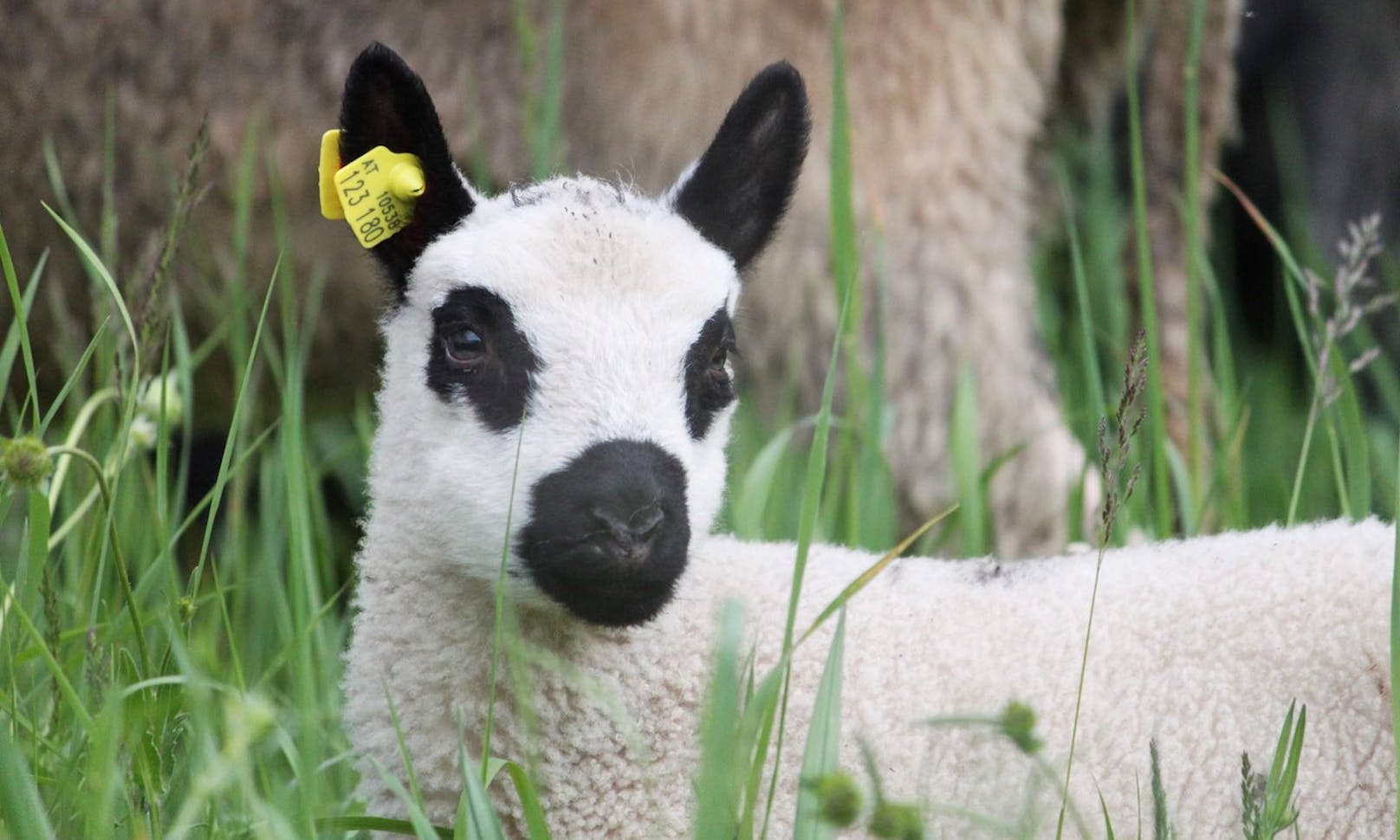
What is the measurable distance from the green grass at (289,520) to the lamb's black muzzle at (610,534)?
0.52 ft

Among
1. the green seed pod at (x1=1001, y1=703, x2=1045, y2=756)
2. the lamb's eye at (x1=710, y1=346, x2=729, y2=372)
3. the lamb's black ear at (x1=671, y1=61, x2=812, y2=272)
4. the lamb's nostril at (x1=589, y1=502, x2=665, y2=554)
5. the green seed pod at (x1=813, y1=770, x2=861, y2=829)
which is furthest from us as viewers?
the lamb's black ear at (x1=671, y1=61, x2=812, y2=272)

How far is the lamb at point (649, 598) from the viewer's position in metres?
2.01

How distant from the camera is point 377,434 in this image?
228 centimetres

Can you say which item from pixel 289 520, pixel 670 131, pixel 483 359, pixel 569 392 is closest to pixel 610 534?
pixel 569 392

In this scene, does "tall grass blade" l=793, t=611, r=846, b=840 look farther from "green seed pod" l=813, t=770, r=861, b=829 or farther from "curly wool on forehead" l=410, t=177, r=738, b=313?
"curly wool on forehead" l=410, t=177, r=738, b=313

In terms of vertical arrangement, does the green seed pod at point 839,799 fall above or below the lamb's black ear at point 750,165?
below

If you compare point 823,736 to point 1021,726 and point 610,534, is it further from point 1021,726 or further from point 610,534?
point 610,534

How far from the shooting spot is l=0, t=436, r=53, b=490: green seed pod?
5.42 ft

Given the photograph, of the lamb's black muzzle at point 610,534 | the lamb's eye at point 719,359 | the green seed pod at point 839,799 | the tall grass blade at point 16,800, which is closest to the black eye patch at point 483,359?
the lamb's black muzzle at point 610,534

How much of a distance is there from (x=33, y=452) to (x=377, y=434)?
2.15ft

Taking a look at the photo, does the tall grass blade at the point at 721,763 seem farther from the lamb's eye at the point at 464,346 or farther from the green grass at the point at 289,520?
the lamb's eye at the point at 464,346

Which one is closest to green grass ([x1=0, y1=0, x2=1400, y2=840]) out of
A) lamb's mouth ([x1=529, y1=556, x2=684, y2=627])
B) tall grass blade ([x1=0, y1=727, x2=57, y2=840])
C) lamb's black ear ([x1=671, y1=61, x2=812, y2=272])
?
tall grass blade ([x1=0, y1=727, x2=57, y2=840])

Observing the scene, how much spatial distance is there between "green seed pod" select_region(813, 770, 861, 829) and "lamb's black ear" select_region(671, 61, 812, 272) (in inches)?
44.6

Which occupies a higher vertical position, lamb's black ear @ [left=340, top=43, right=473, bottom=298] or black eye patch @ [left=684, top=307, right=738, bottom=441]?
lamb's black ear @ [left=340, top=43, right=473, bottom=298]
